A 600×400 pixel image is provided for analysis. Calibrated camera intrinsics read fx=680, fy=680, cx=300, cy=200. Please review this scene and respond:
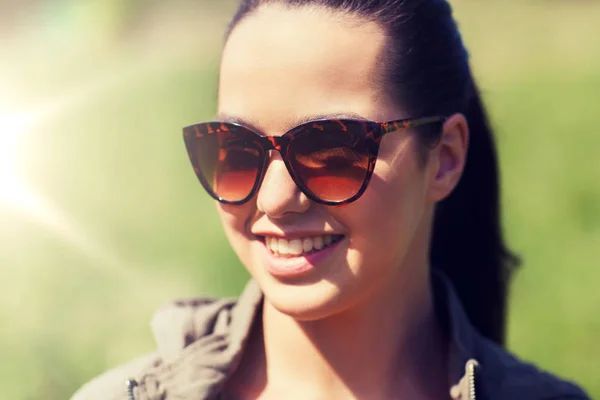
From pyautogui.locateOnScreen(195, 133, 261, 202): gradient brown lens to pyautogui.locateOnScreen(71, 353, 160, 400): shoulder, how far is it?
384 mm

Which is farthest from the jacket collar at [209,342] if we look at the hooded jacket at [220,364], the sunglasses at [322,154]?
the sunglasses at [322,154]

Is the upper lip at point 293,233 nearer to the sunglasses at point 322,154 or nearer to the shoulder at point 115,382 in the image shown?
the sunglasses at point 322,154

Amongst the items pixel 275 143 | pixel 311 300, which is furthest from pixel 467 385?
pixel 275 143

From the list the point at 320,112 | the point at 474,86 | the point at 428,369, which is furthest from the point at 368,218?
the point at 474,86

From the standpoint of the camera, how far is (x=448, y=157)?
4.64 ft

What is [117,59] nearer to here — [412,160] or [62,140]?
[62,140]

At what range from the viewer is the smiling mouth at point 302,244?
49.1 inches

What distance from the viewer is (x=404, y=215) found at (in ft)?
4.25

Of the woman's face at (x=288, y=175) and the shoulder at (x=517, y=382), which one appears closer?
the woman's face at (x=288, y=175)

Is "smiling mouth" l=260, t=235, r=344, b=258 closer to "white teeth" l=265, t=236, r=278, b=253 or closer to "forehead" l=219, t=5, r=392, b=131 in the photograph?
"white teeth" l=265, t=236, r=278, b=253

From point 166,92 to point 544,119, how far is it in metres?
1.56

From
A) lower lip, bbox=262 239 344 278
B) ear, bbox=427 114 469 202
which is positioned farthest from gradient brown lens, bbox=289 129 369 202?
ear, bbox=427 114 469 202

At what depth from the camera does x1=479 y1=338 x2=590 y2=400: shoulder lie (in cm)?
140

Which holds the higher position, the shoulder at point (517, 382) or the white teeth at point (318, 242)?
the white teeth at point (318, 242)
